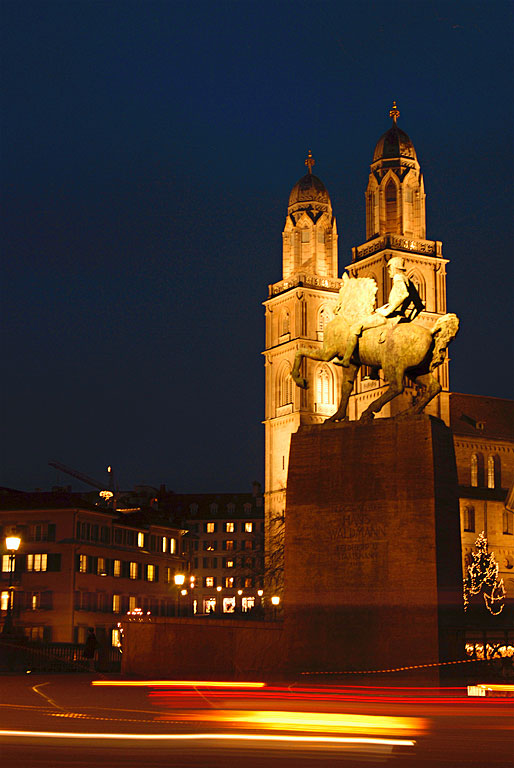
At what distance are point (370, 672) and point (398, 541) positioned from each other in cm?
296

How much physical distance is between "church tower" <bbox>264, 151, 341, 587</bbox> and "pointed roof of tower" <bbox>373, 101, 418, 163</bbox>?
10276 millimetres

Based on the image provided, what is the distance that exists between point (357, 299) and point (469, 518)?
3052 inches

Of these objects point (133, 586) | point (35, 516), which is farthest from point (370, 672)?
point (133, 586)

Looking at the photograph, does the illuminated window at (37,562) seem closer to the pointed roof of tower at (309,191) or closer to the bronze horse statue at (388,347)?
the bronze horse statue at (388,347)

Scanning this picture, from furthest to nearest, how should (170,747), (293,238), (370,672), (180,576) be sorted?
(293,238) → (180,576) → (370,672) → (170,747)

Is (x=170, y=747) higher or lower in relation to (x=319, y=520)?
lower

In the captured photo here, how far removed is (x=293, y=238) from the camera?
404 feet

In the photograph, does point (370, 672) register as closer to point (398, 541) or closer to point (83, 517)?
point (398, 541)

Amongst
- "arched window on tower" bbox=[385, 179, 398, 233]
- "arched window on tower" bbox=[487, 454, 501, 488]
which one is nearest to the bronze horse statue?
"arched window on tower" bbox=[487, 454, 501, 488]

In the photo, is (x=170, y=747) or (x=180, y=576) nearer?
(x=170, y=747)

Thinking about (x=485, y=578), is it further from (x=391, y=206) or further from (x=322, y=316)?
(x=391, y=206)

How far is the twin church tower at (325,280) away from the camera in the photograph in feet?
367

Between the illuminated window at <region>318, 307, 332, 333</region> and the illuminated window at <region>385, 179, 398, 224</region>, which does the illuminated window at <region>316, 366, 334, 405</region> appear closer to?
the illuminated window at <region>318, 307, 332, 333</region>

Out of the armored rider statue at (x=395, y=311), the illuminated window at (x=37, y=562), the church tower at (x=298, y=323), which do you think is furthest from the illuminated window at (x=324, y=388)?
the armored rider statue at (x=395, y=311)
